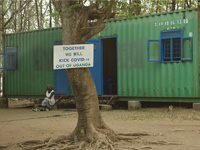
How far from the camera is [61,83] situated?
43.9 feet

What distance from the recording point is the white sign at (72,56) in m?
5.63

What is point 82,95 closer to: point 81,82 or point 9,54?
point 81,82

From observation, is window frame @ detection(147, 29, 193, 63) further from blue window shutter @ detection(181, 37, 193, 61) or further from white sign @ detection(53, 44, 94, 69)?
white sign @ detection(53, 44, 94, 69)

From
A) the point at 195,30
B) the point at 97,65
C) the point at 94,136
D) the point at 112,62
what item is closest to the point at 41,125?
the point at 94,136

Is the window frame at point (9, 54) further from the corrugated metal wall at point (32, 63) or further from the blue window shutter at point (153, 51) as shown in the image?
the blue window shutter at point (153, 51)

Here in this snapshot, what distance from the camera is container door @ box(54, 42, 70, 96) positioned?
13.2m

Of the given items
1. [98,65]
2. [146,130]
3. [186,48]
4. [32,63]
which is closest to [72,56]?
[146,130]

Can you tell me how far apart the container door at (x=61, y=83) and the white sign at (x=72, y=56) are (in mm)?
7473

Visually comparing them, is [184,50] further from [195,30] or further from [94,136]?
[94,136]

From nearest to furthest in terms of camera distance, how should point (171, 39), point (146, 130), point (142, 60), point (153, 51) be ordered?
1. point (146, 130)
2. point (171, 39)
3. point (153, 51)
4. point (142, 60)

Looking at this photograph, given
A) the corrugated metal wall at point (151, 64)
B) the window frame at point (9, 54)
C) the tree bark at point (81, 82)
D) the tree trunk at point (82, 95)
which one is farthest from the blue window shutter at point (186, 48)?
the window frame at point (9, 54)

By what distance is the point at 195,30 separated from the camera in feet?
34.3

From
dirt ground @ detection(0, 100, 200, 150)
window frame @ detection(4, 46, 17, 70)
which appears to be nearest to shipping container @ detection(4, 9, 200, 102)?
window frame @ detection(4, 46, 17, 70)

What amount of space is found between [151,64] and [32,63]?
18.5ft
